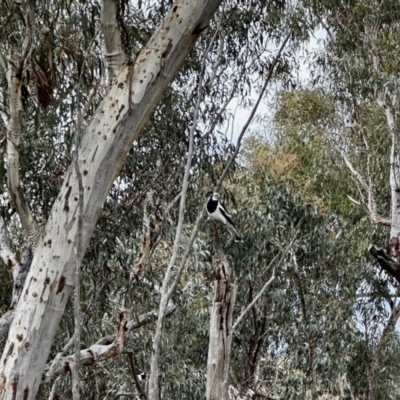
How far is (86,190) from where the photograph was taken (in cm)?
244

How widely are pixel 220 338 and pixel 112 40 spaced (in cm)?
132

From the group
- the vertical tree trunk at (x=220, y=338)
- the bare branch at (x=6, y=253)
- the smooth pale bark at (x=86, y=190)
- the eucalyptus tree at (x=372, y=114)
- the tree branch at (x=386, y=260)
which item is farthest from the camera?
the eucalyptus tree at (x=372, y=114)

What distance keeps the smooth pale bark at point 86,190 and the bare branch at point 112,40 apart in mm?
74

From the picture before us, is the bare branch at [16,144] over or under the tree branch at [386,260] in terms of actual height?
under

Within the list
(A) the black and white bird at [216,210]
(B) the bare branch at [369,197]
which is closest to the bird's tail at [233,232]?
(A) the black and white bird at [216,210]

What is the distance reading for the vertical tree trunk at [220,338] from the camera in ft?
9.93

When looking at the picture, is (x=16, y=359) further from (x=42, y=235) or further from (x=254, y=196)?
(x=254, y=196)

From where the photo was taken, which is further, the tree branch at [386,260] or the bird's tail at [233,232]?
the tree branch at [386,260]

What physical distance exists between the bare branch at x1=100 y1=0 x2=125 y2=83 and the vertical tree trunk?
3.42 feet

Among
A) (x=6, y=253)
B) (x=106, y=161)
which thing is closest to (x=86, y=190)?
(x=106, y=161)

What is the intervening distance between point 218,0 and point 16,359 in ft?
4.65

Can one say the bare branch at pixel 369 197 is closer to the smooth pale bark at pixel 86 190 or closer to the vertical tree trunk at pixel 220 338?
the vertical tree trunk at pixel 220 338

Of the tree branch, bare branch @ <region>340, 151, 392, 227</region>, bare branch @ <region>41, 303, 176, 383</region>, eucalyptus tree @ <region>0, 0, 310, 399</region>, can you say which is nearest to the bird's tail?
eucalyptus tree @ <region>0, 0, 310, 399</region>

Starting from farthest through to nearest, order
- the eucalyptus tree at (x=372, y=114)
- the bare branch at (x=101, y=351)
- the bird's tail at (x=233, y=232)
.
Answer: the eucalyptus tree at (x=372, y=114), the bird's tail at (x=233, y=232), the bare branch at (x=101, y=351)
